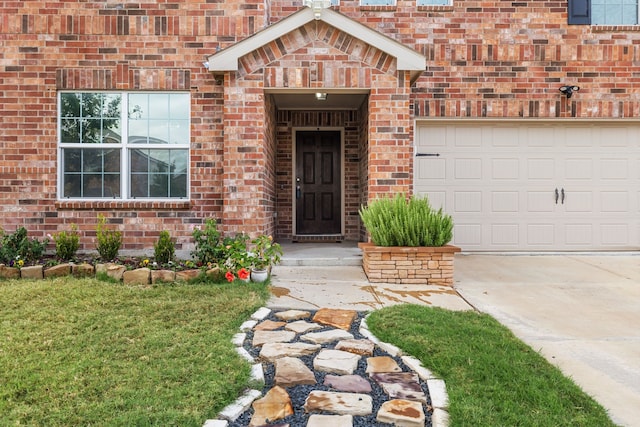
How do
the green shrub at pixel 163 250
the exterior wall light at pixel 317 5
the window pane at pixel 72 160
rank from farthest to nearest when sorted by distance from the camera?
the window pane at pixel 72 160 < the exterior wall light at pixel 317 5 < the green shrub at pixel 163 250

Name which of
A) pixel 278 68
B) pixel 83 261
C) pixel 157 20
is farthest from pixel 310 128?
pixel 83 261

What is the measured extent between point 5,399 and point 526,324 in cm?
351

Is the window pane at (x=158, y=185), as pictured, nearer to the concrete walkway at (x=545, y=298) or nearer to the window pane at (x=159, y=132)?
the window pane at (x=159, y=132)

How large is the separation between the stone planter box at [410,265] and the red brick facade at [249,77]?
3.84 feet

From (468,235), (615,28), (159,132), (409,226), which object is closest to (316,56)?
(159,132)

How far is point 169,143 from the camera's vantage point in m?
6.23

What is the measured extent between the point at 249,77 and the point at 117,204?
260cm

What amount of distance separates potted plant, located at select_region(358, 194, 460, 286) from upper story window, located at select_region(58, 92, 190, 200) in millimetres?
3072

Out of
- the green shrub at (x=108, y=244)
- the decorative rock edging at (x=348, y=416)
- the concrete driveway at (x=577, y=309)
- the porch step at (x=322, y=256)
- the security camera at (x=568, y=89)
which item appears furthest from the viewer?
the security camera at (x=568, y=89)

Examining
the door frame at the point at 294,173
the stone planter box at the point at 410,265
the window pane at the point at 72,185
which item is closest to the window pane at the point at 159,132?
the window pane at the point at 72,185

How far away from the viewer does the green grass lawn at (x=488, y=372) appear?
1989 millimetres

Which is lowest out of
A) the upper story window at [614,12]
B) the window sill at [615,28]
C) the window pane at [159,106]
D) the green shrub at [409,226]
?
the green shrub at [409,226]

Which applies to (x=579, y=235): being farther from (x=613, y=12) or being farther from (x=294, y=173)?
(x=294, y=173)

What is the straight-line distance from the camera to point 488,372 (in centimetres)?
240
